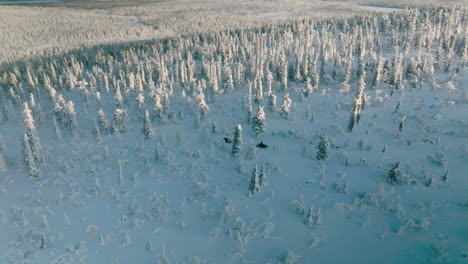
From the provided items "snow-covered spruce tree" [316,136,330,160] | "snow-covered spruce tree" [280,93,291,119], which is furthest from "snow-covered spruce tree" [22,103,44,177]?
"snow-covered spruce tree" [280,93,291,119]

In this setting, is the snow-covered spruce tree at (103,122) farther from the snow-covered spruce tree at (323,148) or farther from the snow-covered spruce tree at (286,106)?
the snow-covered spruce tree at (323,148)

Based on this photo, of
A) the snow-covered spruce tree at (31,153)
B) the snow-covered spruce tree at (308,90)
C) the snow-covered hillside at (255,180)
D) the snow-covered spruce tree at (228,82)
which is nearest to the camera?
the snow-covered hillside at (255,180)

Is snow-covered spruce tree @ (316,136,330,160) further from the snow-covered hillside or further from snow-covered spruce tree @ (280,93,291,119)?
snow-covered spruce tree @ (280,93,291,119)

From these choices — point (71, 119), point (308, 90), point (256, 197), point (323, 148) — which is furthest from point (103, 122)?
point (308, 90)

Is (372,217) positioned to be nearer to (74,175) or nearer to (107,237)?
(107,237)

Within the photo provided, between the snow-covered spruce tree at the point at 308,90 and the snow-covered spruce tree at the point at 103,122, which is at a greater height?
the snow-covered spruce tree at the point at 308,90

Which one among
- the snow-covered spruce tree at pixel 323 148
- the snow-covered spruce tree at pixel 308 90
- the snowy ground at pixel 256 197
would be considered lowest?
the snowy ground at pixel 256 197

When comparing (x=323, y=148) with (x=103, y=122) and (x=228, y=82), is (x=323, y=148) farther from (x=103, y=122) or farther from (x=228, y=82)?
(x=228, y=82)

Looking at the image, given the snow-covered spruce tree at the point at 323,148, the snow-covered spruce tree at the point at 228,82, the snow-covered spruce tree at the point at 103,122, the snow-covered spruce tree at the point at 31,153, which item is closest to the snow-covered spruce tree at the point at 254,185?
the snow-covered spruce tree at the point at 323,148
